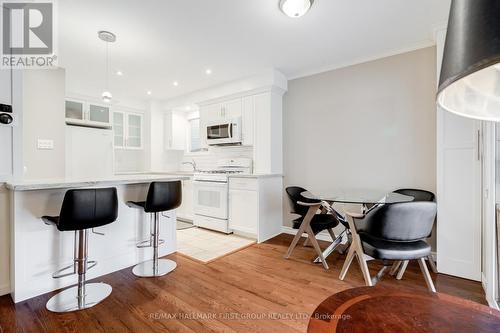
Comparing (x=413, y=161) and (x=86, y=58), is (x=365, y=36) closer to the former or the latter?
(x=413, y=161)

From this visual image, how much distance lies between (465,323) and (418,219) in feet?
4.66

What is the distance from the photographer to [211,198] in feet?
13.5

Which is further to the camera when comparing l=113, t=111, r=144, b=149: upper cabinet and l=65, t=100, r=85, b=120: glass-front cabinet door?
l=113, t=111, r=144, b=149: upper cabinet

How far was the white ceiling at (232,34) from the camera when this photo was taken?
229cm

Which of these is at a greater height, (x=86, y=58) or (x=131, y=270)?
(x=86, y=58)

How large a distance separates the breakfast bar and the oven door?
1.48m

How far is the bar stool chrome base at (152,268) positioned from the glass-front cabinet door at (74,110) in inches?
129

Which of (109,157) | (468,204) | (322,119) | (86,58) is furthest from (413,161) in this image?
(109,157)

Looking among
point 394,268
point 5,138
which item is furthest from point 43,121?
point 394,268

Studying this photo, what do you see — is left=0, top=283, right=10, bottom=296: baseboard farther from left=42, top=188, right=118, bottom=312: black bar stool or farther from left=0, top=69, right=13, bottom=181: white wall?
left=0, top=69, right=13, bottom=181: white wall

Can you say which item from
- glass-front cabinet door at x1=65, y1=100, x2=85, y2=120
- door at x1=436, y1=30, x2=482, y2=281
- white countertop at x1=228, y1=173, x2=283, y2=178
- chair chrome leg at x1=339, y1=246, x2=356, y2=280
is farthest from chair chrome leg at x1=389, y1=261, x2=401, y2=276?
glass-front cabinet door at x1=65, y1=100, x2=85, y2=120

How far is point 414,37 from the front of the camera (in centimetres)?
280

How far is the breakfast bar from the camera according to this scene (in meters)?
2.00
